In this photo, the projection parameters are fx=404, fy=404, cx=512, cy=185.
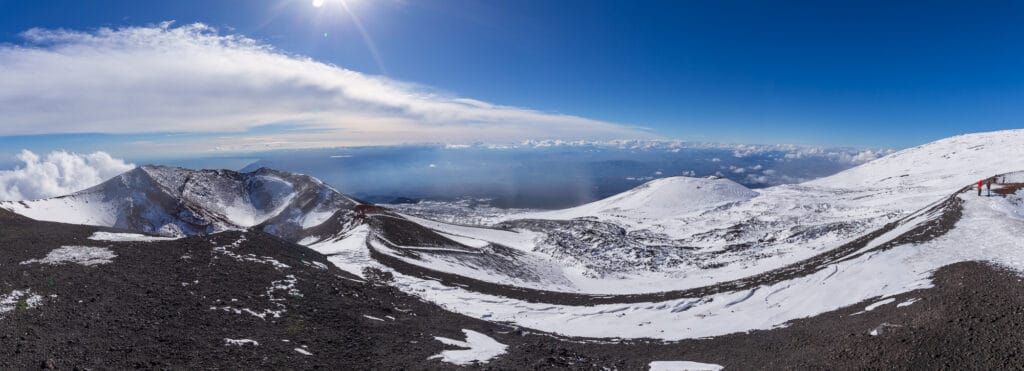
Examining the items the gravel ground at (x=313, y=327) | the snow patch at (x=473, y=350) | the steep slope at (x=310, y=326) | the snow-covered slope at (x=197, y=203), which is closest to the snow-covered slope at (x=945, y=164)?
the steep slope at (x=310, y=326)

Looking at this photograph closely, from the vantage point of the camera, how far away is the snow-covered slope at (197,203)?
6838 cm

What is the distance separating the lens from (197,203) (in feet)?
274

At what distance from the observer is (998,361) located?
44.7ft

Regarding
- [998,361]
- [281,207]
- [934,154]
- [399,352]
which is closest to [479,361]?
[399,352]

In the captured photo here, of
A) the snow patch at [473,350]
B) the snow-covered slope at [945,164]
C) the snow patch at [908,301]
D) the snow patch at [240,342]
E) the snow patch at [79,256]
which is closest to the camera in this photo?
the snow patch at [240,342]

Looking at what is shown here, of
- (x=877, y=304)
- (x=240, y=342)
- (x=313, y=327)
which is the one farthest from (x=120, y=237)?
(x=877, y=304)

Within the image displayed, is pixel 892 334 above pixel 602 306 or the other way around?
above

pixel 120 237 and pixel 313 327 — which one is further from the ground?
pixel 120 237

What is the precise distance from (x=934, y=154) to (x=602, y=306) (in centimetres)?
18518

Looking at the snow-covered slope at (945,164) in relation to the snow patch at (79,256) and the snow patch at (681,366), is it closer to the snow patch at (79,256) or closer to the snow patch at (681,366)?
the snow patch at (681,366)

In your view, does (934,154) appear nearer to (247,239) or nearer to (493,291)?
(493,291)

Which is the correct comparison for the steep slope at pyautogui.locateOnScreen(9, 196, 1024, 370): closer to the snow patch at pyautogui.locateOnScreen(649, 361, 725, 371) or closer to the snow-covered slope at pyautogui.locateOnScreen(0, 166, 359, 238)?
the snow patch at pyautogui.locateOnScreen(649, 361, 725, 371)

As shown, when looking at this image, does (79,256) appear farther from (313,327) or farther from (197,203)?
(197,203)

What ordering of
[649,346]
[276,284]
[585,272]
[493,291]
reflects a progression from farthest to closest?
1. [585,272]
2. [493,291]
3. [276,284]
4. [649,346]
